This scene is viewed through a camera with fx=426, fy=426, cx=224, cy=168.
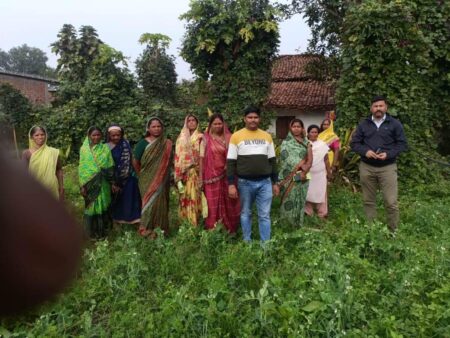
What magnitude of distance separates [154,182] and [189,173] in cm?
49

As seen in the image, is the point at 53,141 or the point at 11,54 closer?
the point at 53,141

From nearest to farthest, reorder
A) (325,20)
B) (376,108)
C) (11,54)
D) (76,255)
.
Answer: (76,255), (376,108), (325,20), (11,54)

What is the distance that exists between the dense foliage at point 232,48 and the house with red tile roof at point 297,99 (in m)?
7.42

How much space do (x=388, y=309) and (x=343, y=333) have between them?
0.55 m

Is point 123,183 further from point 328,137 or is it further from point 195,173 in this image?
point 328,137

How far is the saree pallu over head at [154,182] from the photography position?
16.7 feet

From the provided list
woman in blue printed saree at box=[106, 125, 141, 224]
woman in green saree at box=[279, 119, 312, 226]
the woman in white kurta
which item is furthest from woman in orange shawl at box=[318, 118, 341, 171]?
woman in blue printed saree at box=[106, 125, 141, 224]

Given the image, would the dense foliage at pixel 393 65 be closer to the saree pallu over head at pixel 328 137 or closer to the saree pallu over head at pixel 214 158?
the saree pallu over head at pixel 328 137

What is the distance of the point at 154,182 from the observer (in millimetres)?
5109

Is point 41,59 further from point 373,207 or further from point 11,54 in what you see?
point 373,207

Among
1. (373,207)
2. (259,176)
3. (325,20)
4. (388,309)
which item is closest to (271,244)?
(259,176)

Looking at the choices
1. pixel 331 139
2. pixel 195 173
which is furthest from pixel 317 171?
pixel 195 173

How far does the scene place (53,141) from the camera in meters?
12.2

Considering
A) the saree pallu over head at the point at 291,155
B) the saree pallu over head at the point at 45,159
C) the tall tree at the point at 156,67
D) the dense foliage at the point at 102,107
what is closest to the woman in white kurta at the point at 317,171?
the saree pallu over head at the point at 291,155
